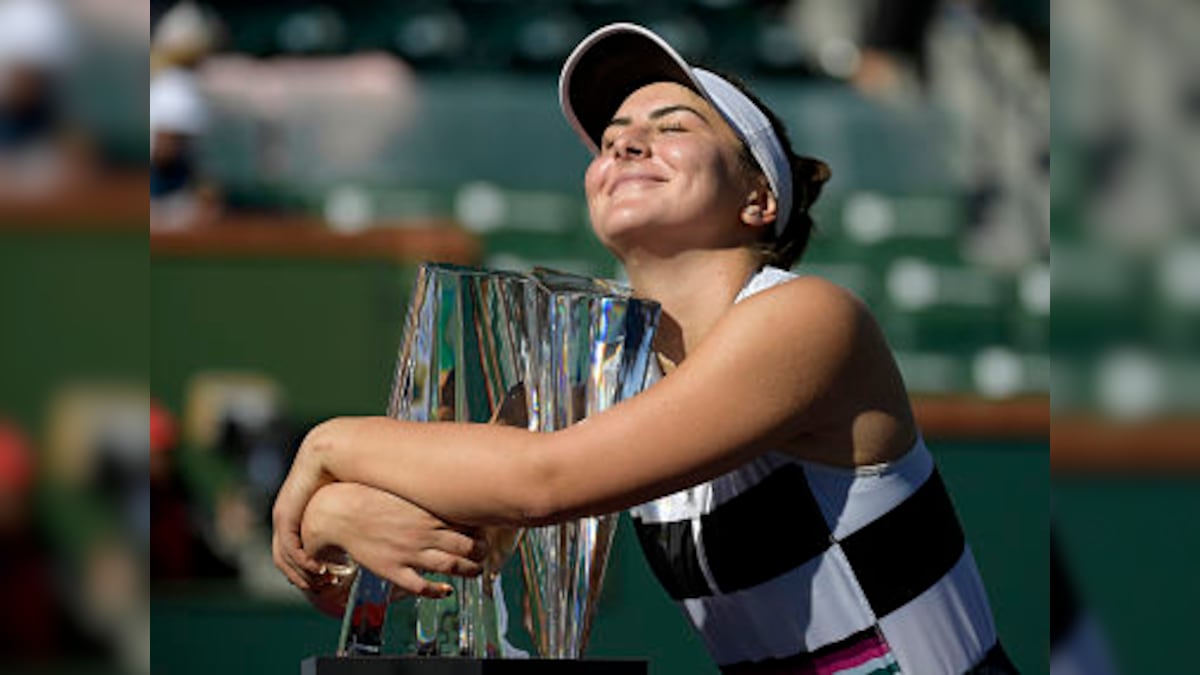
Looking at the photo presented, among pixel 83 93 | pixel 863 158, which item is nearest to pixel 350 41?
pixel 863 158

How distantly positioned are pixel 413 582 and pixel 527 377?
215 millimetres

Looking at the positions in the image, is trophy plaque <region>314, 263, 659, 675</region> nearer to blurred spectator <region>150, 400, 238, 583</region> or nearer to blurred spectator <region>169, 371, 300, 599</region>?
blurred spectator <region>150, 400, 238, 583</region>

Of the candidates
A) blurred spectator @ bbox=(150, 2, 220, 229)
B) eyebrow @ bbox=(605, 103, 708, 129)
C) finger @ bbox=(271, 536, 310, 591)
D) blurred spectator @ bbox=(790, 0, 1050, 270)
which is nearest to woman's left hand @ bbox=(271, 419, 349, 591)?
finger @ bbox=(271, 536, 310, 591)

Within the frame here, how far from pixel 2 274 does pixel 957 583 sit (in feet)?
3.85

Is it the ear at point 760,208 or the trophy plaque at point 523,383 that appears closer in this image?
the trophy plaque at point 523,383

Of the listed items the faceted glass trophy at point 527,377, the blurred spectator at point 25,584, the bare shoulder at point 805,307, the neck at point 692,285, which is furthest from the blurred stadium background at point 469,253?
the neck at point 692,285

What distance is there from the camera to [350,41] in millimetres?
6773

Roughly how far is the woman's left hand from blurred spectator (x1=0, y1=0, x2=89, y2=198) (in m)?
0.92

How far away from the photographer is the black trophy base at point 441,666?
1.29 m

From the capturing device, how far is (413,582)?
134cm

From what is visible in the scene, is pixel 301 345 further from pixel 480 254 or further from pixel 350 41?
pixel 350 41

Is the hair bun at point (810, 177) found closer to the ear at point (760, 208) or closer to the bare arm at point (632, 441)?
the ear at point (760, 208)

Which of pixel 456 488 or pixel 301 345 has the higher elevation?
pixel 456 488

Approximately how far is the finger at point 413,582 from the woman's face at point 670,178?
1.19 ft
